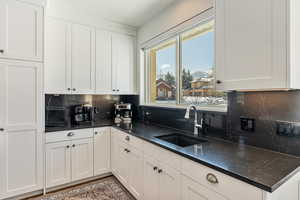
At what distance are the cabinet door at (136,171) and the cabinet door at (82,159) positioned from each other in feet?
2.34

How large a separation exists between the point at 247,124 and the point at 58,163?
7.59 feet

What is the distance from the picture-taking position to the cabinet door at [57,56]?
233 centimetres

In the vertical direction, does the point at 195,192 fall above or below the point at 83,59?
below

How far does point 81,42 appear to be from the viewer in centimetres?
255

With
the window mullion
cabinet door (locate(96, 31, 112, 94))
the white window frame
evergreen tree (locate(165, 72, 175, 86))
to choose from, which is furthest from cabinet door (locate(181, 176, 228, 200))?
cabinet door (locate(96, 31, 112, 94))

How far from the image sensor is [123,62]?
2.96m

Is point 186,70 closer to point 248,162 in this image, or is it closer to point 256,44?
point 256,44

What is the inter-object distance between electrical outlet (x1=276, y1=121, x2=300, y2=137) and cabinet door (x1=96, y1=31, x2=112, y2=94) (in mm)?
2317

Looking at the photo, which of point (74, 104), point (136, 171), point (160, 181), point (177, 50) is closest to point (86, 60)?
point (74, 104)

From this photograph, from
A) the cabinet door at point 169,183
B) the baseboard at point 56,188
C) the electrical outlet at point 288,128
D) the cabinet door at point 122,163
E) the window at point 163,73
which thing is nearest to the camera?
the electrical outlet at point 288,128

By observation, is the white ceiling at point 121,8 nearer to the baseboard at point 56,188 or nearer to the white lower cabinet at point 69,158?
the white lower cabinet at point 69,158

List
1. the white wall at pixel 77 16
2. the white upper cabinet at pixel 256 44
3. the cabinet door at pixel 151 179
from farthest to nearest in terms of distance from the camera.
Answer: the white wall at pixel 77 16 < the cabinet door at pixel 151 179 < the white upper cabinet at pixel 256 44

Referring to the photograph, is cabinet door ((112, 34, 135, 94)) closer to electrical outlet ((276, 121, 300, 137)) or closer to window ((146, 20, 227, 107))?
window ((146, 20, 227, 107))

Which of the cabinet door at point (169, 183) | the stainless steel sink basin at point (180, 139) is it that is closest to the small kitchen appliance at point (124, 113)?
the stainless steel sink basin at point (180, 139)
